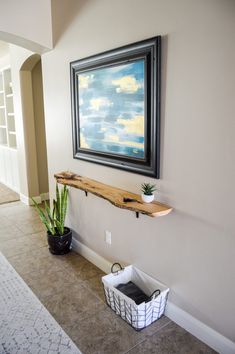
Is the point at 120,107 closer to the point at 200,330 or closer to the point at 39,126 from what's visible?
the point at 200,330

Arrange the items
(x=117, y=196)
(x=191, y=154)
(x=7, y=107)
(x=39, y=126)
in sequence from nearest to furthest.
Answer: (x=191, y=154)
(x=117, y=196)
(x=39, y=126)
(x=7, y=107)

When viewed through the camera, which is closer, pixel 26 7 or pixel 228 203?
pixel 228 203

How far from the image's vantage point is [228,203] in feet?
5.11

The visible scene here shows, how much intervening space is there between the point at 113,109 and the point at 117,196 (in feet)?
2.25

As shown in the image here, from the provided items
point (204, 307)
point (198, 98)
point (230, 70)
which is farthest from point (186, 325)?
point (230, 70)

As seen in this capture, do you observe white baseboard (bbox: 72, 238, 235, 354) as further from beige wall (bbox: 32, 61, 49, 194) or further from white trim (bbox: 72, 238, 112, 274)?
beige wall (bbox: 32, 61, 49, 194)

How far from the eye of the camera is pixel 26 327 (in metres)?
1.96

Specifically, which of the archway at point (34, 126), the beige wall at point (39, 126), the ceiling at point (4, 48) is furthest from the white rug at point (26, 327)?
the ceiling at point (4, 48)

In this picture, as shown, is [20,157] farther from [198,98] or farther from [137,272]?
[198,98]

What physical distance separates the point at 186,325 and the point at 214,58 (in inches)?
66.4

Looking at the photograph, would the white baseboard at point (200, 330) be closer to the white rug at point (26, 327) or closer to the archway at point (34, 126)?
the white rug at point (26, 327)

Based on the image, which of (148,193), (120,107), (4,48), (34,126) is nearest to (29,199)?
(34,126)

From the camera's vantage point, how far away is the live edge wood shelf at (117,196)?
183 cm

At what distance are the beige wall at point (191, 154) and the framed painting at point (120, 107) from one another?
7 cm
